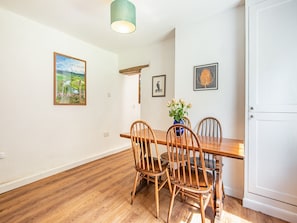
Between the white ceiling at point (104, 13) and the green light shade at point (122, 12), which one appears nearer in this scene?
the green light shade at point (122, 12)

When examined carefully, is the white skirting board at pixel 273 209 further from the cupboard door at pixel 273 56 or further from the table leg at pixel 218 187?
the cupboard door at pixel 273 56

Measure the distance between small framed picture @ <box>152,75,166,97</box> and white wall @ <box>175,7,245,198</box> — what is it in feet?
2.38

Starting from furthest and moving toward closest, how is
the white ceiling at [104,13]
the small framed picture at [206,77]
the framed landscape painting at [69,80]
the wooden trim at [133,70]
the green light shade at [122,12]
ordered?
1. the wooden trim at [133,70]
2. the framed landscape painting at [69,80]
3. the small framed picture at [206,77]
4. the white ceiling at [104,13]
5. the green light shade at [122,12]

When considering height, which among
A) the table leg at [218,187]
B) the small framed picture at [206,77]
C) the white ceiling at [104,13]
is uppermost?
the white ceiling at [104,13]

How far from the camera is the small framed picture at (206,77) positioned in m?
2.08

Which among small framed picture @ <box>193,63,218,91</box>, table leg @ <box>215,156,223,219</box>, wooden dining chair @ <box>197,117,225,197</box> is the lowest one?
table leg @ <box>215,156,223,219</box>

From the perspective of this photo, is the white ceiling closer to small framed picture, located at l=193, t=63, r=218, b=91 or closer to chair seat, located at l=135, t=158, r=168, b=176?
small framed picture, located at l=193, t=63, r=218, b=91

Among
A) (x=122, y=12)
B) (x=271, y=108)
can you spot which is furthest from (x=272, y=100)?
(x=122, y=12)

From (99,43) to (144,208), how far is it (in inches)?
119

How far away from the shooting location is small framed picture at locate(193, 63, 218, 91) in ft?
6.82

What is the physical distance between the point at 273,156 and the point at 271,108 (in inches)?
20.3

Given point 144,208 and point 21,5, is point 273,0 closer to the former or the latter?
point 144,208

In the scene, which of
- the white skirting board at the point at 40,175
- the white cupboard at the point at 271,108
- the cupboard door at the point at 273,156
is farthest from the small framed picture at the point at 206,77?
the white skirting board at the point at 40,175

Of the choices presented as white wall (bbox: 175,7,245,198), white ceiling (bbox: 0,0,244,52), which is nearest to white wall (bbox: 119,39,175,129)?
white ceiling (bbox: 0,0,244,52)
